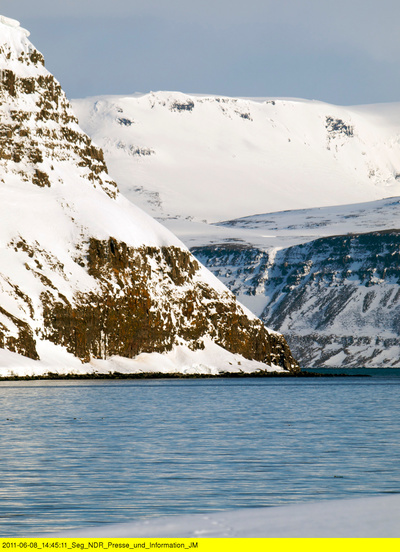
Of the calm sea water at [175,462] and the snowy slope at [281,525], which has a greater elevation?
the calm sea water at [175,462]

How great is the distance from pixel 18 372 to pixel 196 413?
89.7 m

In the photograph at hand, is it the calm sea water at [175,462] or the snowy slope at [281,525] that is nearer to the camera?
the snowy slope at [281,525]

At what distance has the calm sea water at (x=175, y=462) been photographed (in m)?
33.6

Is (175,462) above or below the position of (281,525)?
above

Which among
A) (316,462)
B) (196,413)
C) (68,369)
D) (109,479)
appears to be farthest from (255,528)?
(68,369)

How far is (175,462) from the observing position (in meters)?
46.1
